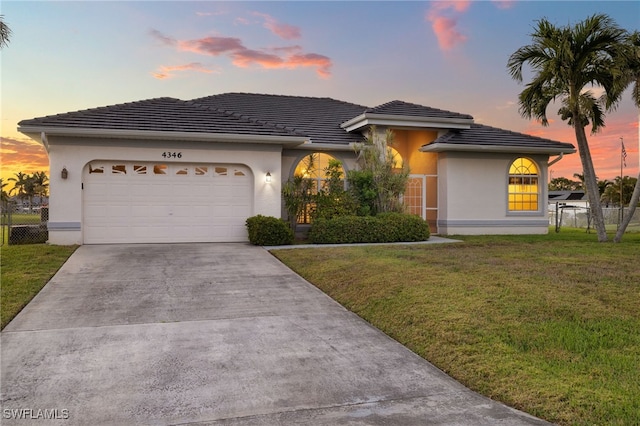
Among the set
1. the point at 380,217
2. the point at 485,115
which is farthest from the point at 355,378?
the point at 485,115

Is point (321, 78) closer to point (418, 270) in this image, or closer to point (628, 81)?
point (628, 81)

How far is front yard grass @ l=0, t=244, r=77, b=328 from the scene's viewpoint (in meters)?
7.25

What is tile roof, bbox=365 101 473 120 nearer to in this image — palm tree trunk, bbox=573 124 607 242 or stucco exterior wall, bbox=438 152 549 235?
stucco exterior wall, bbox=438 152 549 235

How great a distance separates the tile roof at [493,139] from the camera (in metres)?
18.0

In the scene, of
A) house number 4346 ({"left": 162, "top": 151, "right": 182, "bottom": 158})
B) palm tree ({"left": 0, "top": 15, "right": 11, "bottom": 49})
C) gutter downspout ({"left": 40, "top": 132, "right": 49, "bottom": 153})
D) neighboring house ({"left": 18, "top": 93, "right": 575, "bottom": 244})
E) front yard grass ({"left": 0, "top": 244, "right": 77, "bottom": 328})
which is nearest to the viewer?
front yard grass ({"left": 0, "top": 244, "right": 77, "bottom": 328})

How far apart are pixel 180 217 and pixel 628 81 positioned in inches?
570

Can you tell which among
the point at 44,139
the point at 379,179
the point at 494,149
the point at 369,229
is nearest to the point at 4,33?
the point at 44,139

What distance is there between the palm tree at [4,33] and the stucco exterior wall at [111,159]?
9.60 ft

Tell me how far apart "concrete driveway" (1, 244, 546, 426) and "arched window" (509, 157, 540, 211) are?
1319cm

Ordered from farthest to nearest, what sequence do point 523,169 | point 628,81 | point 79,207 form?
point 523,169, point 628,81, point 79,207

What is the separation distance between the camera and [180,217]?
595 inches

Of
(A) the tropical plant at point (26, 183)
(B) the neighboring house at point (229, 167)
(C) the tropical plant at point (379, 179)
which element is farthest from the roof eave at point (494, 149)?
(A) the tropical plant at point (26, 183)

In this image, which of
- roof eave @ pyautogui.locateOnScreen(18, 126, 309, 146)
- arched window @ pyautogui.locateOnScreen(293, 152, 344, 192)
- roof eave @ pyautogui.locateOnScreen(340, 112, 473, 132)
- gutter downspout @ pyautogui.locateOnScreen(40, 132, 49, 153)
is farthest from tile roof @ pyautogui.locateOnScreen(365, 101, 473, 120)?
gutter downspout @ pyautogui.locateOnScreen(40, 132, 49, 153)

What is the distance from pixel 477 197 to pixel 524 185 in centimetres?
223
